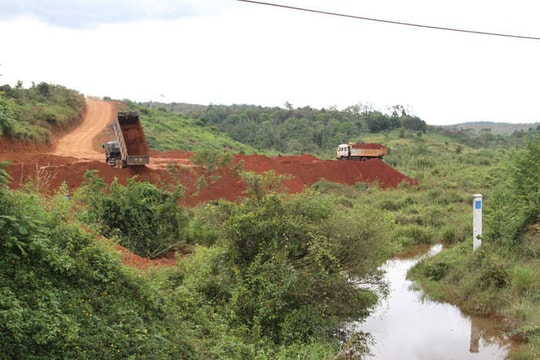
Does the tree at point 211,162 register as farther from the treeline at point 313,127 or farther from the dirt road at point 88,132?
the treeline at point 313,127

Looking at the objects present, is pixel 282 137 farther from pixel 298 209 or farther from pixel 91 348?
pixel 91 348

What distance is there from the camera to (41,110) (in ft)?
137

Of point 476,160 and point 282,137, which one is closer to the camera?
point 476,160

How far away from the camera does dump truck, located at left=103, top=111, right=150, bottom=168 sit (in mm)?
26578

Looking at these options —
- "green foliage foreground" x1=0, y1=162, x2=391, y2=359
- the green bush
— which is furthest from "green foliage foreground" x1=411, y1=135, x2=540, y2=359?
the green bush

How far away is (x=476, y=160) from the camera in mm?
50188

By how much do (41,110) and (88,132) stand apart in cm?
406

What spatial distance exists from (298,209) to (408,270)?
7375mm

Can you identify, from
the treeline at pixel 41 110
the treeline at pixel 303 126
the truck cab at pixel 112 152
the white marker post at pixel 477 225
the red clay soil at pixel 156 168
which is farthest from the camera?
the treeline at pixel 303 126

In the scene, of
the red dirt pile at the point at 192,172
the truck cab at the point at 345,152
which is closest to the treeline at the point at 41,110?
the red dirt pile at the point at 192,172

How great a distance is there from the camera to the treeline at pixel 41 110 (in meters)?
35.8

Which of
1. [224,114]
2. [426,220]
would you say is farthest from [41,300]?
[224,114]

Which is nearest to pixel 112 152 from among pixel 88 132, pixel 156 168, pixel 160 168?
pixel 156 168

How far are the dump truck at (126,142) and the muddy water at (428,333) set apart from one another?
1605cm
